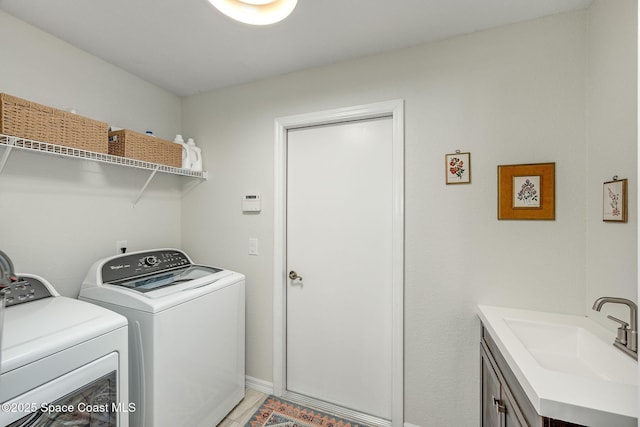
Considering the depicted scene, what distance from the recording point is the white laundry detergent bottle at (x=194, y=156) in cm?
227

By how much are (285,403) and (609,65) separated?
270 cm

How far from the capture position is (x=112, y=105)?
195 cm

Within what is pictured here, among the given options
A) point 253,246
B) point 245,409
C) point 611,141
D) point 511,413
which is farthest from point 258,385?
point 611,141

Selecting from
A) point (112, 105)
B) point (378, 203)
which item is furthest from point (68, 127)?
point (378, 203)

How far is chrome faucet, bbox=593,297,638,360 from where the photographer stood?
1.02 m

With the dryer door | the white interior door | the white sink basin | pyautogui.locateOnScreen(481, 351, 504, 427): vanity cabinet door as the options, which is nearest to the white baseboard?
the white interior door

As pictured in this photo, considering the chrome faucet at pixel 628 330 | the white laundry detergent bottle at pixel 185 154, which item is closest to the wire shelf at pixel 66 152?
the white laundry detergent bottle at pixel 185 154

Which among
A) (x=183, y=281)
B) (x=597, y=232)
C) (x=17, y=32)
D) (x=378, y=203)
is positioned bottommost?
(x=183, y=281)

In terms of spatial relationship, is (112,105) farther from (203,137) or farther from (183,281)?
(183,281)

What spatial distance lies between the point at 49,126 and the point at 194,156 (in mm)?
954

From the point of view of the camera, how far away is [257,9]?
3.82 ft

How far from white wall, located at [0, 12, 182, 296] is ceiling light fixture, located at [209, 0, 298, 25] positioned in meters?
1.30

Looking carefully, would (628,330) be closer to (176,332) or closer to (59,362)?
(176,332)

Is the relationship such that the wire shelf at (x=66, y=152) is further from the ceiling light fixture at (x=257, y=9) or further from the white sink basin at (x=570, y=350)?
the white sink basin at (x=570, y=350)
